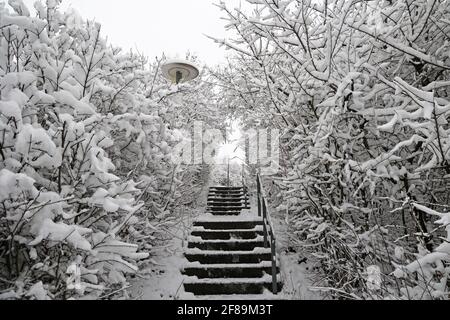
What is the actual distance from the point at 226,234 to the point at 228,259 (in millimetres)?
888

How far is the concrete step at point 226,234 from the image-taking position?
692 centimetres

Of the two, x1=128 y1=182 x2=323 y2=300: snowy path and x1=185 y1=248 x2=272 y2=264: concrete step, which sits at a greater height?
x1=185 y1=248 x2=272 y2=264: concrete step

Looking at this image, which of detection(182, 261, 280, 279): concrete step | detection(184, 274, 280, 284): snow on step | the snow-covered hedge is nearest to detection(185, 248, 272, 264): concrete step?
detection(182, 261, 280, 279): concrete step

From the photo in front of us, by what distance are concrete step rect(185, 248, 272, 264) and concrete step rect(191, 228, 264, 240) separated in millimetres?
762

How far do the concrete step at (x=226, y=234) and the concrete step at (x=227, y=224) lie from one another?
0.41 metres

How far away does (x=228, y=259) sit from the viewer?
20.1ft

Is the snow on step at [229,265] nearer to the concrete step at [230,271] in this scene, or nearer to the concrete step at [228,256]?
the concrete step at [230,271]

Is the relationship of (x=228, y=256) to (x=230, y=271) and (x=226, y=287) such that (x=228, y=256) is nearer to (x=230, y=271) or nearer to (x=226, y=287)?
(x=230, y=271)

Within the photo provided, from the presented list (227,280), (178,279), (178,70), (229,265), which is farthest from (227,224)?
(178,70)

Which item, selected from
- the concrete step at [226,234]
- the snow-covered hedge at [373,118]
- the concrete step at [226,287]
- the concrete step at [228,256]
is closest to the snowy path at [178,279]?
the concrete step at [226,287]

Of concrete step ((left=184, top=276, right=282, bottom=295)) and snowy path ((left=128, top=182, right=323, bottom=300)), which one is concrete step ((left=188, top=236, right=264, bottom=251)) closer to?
snowy path ((left=128, top=182, right=323, bottom=300))

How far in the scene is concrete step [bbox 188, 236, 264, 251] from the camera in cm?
649
